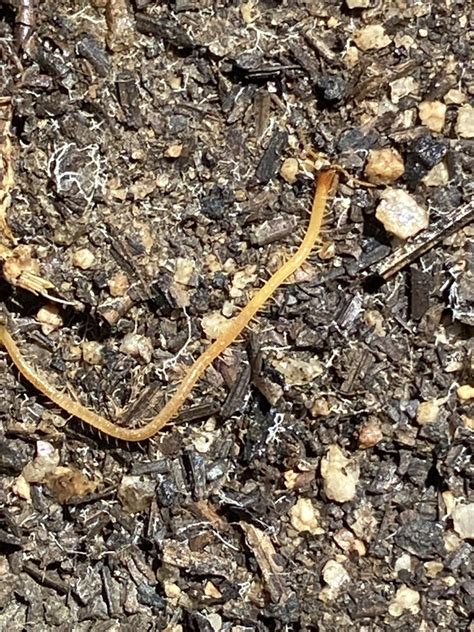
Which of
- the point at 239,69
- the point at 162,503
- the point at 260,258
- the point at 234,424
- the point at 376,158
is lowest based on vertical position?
the point at 162,503

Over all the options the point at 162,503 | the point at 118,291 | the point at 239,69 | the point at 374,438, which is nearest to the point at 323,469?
the point at 374,438

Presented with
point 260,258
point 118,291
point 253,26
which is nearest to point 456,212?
point 260,258

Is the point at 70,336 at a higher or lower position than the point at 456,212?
lower

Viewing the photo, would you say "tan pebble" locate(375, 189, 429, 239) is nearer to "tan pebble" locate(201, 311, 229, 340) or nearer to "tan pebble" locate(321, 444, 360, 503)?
"tan pebble" locate(201, 311, 229, 340)

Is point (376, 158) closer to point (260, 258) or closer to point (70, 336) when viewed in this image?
point (260, 258)
